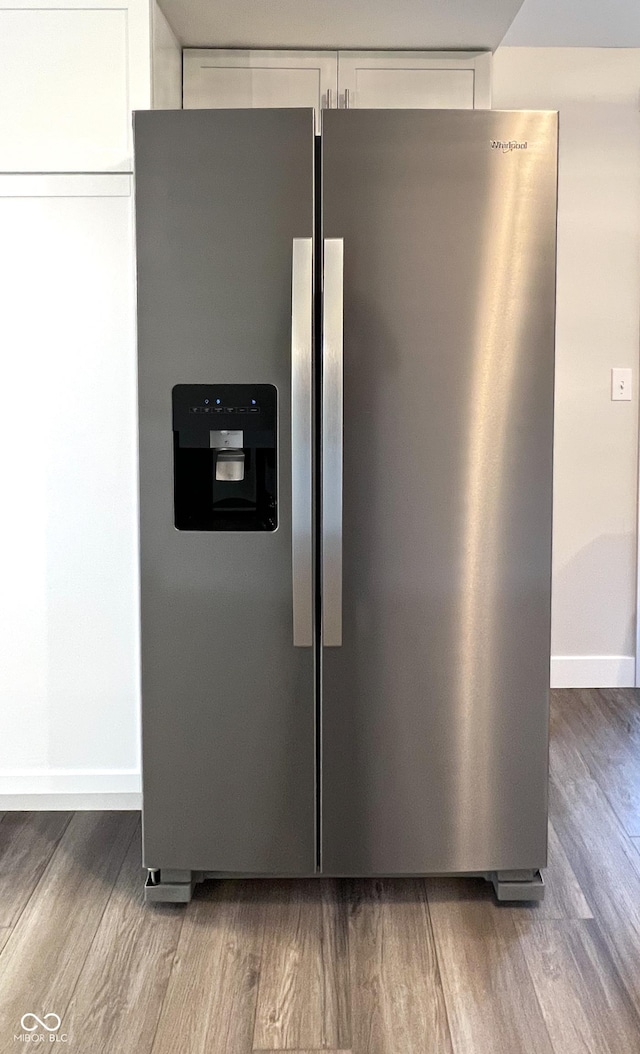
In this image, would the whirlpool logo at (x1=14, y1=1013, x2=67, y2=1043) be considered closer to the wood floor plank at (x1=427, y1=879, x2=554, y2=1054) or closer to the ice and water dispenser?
the wood floor plank at (x1=427, y1=879, x2=554, y2=1054)

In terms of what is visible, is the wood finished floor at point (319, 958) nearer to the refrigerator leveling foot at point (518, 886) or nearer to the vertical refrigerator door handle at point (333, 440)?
the refrigerator leveling foot at point (518, 886)

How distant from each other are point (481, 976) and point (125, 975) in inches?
28.6

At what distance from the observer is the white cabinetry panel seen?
2.32 metres

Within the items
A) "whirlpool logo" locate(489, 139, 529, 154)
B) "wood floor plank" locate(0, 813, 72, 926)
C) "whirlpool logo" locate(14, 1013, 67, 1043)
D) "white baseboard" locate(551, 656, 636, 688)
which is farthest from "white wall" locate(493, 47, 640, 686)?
"whirlpool logo" locate(14, 1013, 67, 1043)

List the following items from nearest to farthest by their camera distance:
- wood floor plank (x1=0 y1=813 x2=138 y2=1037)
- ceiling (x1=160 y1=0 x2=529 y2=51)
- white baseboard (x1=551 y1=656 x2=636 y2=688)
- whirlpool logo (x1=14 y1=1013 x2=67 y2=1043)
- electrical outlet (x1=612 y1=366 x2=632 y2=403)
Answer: whirlpool logo (x1=14 y1=1013 x2=67 y2=1043) → wood floor plank (x1=0 y1=813 x2=138 y2=1037) → ceiling (x1=160 y1=0 x2=529 y2=51) → electrical outlet (x1=612 y1=366 x2=632 y2=403) → white baseboard (x1=551 y1=656 x2=636 y2=688)

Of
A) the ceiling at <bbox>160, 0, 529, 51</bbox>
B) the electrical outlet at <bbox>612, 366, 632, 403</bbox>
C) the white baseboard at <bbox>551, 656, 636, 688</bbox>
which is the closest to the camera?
the ceiling at <bbox>160, 0, 529, 51</bbox>

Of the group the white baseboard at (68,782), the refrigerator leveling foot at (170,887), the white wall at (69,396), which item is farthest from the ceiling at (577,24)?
the refrigerator leveling foot at (170,887)

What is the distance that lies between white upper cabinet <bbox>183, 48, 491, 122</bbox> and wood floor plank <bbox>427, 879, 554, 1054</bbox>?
2154 mm

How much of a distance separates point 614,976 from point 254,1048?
2.48 feet

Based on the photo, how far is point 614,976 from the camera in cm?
194

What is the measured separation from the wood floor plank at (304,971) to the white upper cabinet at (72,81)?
1801 millimetres

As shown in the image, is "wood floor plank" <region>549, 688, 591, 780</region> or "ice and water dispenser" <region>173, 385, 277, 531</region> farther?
"wood floor plank" <region>549, 688, 591, 780</region>

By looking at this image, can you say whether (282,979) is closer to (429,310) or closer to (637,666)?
(429,310)

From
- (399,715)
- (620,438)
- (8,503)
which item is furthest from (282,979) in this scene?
(620,438)
